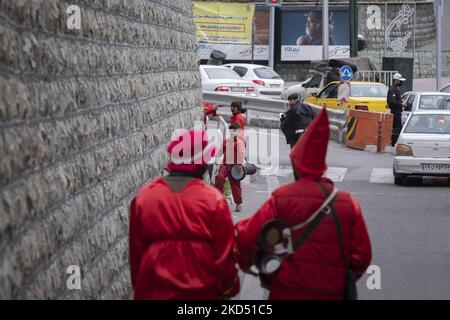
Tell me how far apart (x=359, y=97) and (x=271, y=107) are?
2559 millimetres

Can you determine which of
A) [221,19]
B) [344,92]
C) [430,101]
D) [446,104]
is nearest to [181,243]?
[446,104]

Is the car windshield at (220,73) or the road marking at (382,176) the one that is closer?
the road marking at (382,176)

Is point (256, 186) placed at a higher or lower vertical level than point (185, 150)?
lower

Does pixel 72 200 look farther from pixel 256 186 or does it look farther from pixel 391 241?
→ pixel 256 186

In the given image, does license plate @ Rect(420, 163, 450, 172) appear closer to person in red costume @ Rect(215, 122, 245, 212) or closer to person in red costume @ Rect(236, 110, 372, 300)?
person in red costume @ Rect(215, 122, 245, 212)

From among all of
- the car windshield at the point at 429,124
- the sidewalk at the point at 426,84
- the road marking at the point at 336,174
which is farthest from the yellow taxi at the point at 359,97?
the sidewalk at the point at 426,84

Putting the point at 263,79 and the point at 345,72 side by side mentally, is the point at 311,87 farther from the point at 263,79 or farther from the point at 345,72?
the point at 345,72

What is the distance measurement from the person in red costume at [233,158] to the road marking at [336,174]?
16.4 ft

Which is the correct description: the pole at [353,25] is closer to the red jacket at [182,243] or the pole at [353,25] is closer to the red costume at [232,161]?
the red costume at [232,161]

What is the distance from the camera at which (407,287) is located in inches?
438

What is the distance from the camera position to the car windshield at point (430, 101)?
28.6 metres

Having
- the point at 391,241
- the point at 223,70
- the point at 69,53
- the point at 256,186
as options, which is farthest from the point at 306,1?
the point at 69,53

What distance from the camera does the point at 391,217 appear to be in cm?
1641
